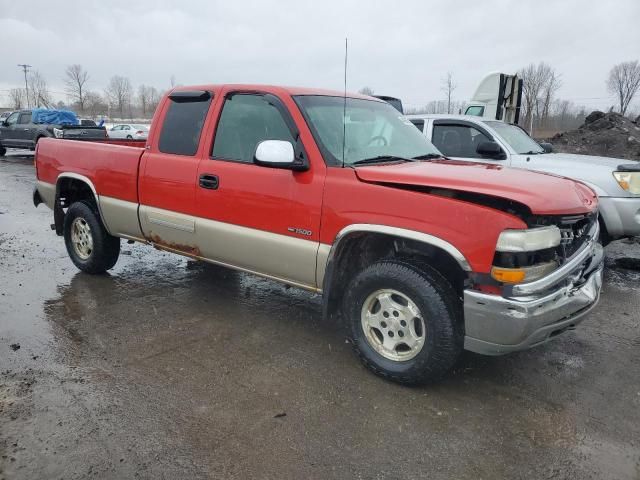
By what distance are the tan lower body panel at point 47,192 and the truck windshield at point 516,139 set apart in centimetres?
564

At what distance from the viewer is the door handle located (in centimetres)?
414

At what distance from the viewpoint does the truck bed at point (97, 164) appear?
485 centimetres

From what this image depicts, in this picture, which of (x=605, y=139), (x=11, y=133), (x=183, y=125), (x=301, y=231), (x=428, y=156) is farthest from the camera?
(x=11, y=133)

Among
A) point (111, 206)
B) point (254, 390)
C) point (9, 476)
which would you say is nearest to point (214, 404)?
point (254, 390)

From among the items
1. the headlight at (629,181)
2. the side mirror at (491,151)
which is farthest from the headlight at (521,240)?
the side mirror at (491,151)

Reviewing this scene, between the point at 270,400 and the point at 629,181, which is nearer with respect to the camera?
the point at 270,400

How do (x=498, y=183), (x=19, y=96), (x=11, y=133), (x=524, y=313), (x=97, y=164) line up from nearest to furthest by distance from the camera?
(x=524, y=313), (x=498, y=183), (x=97, y=164), (x=11, y=133), (x=19, y=96)

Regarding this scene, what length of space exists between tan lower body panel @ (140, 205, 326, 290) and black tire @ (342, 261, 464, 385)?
0.48 metres

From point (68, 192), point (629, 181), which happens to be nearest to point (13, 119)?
point (68, 192)

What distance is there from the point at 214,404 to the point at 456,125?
5459 millimetres

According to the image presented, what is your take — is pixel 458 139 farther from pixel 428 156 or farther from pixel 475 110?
pixel 475 110

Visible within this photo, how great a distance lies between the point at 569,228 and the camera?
3.30 meters

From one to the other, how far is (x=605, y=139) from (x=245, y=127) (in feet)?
60.5

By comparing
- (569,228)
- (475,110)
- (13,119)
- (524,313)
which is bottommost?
(524,313)
